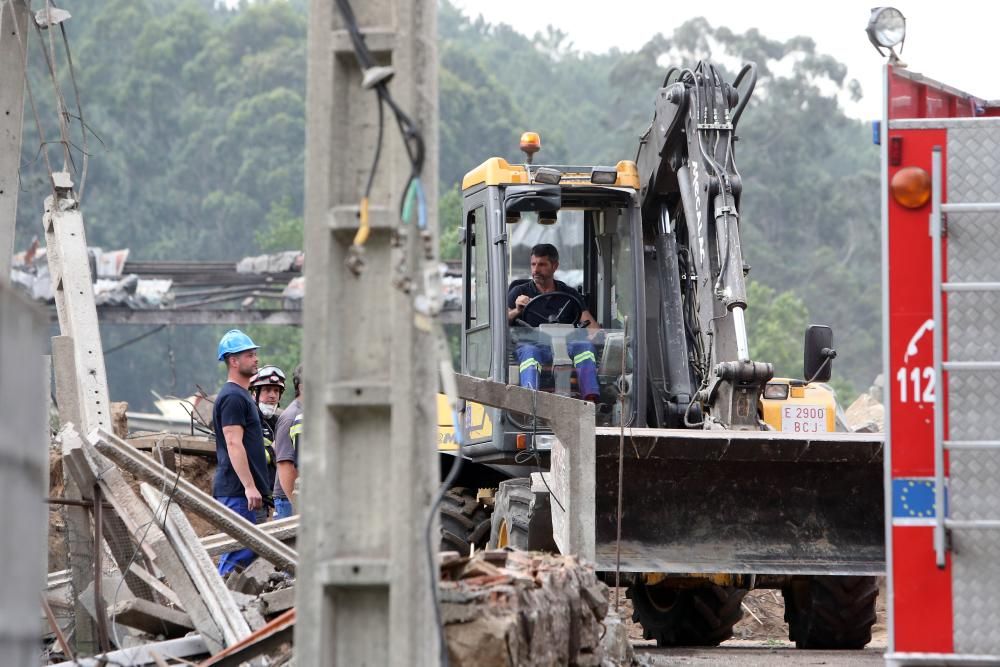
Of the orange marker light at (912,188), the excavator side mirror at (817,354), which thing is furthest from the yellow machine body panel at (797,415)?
the orange marker light at (912,188)

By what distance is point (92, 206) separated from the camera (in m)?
79.2

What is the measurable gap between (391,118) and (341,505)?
132cm

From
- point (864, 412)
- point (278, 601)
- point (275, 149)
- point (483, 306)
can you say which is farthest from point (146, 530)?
point (275, 149)

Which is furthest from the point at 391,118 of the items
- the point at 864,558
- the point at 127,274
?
the point at 127,274

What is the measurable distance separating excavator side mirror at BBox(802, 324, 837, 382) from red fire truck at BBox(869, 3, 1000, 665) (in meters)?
5.02

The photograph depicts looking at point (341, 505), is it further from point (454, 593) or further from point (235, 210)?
point (235, 210)

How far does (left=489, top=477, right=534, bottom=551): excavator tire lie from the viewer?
983 centimetres

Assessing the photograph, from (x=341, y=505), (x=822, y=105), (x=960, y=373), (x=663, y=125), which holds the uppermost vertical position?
(x=822, y=105)

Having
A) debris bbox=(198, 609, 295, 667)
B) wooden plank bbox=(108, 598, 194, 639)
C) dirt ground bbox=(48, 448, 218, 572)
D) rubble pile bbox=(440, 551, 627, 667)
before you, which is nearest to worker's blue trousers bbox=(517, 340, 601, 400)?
dirt ground bbox=(48, 448, 218, 572)

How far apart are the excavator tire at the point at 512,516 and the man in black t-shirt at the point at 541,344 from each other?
83 centimetres

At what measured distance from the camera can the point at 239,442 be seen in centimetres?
974

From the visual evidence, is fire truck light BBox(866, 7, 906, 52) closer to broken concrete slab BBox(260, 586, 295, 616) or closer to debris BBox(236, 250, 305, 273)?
broken concrete slab BBox(260, 586, 295, 616)

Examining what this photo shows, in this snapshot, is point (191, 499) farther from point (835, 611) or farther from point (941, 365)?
point (835, 611)

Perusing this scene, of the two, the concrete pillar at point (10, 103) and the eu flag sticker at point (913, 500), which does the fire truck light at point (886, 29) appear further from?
the concrete pillar at point (10, 103)
